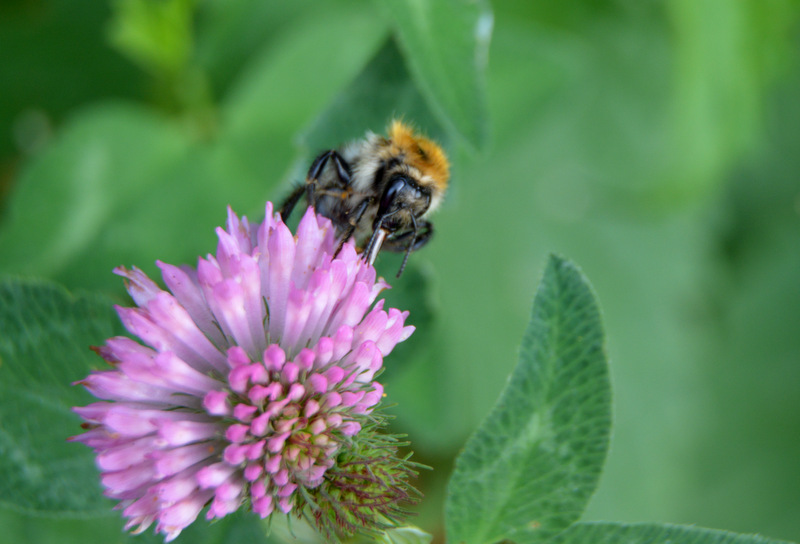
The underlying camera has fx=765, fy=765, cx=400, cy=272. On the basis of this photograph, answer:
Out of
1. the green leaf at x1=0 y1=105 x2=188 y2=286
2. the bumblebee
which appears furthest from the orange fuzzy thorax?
the green leaf at x1=0 y1=105 x2=188 y2=286

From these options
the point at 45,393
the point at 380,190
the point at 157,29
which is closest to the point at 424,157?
the point at 380,190

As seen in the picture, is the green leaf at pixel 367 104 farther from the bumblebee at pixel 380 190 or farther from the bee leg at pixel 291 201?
the bee leg at pixel 291 201

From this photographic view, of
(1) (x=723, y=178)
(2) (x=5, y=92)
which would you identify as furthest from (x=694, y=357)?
(2) (x=5, y=92)

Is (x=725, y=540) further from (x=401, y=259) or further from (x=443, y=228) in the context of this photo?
(x=443, y=228)

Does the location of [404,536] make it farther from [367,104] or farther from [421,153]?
[367,104]

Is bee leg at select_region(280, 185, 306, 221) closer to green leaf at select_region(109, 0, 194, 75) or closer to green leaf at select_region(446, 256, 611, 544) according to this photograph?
green leaf at select_region(446, 256, 611, 544)

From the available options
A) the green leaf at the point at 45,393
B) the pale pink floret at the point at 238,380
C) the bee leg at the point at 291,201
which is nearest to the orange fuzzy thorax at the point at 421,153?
the bee leg at the point at 291,201
